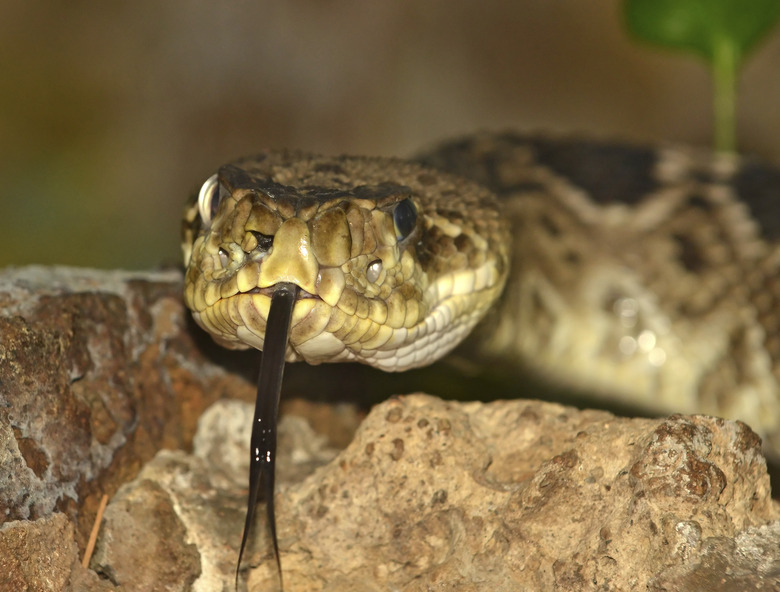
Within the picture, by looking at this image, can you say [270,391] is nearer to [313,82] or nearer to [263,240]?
[263,240]

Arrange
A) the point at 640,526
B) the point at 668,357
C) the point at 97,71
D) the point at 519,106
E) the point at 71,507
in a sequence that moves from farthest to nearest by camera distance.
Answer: the point at 519,106 < the point at 97,71 < the point at 668,357 < the point at 71,507 < the point at 640,526

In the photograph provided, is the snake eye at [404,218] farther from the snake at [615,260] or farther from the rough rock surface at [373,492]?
the rough rock surface at [373,492]

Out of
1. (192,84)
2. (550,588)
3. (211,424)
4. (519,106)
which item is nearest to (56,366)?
(211,424)

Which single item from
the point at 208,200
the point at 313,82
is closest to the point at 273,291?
the point at 208,200

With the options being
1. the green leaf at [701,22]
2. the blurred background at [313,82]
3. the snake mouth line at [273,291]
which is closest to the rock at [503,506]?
the snake mouth line at [273,291]

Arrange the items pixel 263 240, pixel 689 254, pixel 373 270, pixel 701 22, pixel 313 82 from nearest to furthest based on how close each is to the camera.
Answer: pixel 263 240
pixel 373 270
pixel 689 254
pixel 701 22
pixel 313 82

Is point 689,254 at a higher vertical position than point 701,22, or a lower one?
lower

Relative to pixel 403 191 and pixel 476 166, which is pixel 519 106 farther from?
pixel 403 191
